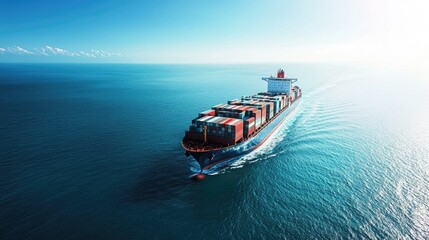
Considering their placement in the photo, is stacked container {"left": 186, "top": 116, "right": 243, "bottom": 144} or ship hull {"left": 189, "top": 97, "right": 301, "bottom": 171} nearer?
ship hull {"left": 189, "top": 97, "right": 301, "bottom": 171}

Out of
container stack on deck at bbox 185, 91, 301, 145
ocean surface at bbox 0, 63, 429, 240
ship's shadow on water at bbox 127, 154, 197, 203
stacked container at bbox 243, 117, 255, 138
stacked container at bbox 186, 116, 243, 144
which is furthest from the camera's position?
stacked container at bbox 243, 117, 255, 138

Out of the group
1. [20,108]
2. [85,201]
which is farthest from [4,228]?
[20,108]

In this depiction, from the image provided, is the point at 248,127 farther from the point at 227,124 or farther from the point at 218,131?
the point at 218,131

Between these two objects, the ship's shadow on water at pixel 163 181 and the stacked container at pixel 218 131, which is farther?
the stacked container at pixel 218 131

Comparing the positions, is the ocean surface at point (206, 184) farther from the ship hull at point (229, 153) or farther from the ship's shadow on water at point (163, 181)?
the ship hull at point (229, 153)

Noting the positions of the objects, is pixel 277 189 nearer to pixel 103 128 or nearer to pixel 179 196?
pixel 179 196

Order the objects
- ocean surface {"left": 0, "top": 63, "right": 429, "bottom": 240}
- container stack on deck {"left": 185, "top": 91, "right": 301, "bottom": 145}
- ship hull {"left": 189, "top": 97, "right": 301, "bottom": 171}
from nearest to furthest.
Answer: ocean surface {"left": 0, "top": 63, "right": 429, "bottom": 240}
ship hull {"left": 189, "top": 97, "right": 301, "bottom": 171}
container stack on deck {"left": 185, "top": 91, "right": 301, "bottom": 145}

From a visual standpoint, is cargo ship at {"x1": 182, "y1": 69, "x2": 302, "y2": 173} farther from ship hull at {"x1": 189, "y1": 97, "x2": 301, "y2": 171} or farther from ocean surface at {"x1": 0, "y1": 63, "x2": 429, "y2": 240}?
ocean surface at {"x1": 0, "y1": 63, "x2": 429, "y2": 240}

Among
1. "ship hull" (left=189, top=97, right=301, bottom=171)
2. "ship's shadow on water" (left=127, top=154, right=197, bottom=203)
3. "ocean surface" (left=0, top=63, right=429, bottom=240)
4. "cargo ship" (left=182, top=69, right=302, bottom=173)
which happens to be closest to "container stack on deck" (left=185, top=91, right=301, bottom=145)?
"cargo ship" (left=182, top=69, right=302, bottom=173)

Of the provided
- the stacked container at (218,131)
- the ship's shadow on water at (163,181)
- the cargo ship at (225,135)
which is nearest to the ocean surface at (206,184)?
the ship's shadow on water at (163,181)
